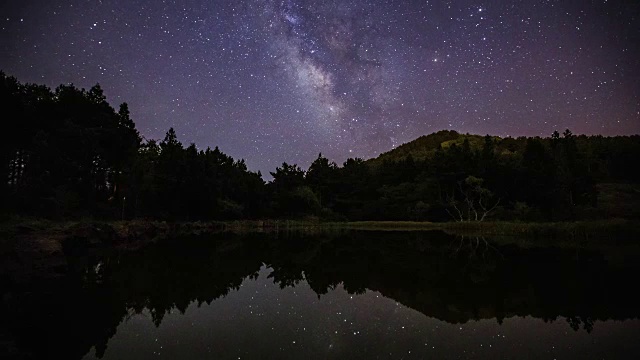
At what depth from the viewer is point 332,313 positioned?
797cm

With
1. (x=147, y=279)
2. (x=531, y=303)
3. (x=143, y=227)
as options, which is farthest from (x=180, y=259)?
(x=143, y=227)

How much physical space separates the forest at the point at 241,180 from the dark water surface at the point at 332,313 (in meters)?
20.2

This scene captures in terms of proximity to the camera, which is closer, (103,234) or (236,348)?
(236,348)

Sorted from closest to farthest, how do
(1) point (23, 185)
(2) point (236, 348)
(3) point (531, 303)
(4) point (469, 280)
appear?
(2) point (236, 348) → (3) point (531, 303) → (4) point (469, 280) → (1) point (23, 185)

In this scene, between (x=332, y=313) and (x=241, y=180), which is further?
(x=241, y=180)

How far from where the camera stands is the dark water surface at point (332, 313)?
5.66m

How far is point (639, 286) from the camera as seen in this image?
9.93 m

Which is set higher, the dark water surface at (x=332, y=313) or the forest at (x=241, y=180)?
the forest at (x=241, y=180)

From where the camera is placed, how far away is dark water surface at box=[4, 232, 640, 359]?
18.6ft

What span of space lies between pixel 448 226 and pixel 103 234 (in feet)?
130

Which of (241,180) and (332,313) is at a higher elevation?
(241,180)

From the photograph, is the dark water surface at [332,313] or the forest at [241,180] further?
the forest at [241,180]

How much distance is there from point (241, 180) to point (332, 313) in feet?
190

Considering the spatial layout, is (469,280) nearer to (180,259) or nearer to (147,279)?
(147,279)
